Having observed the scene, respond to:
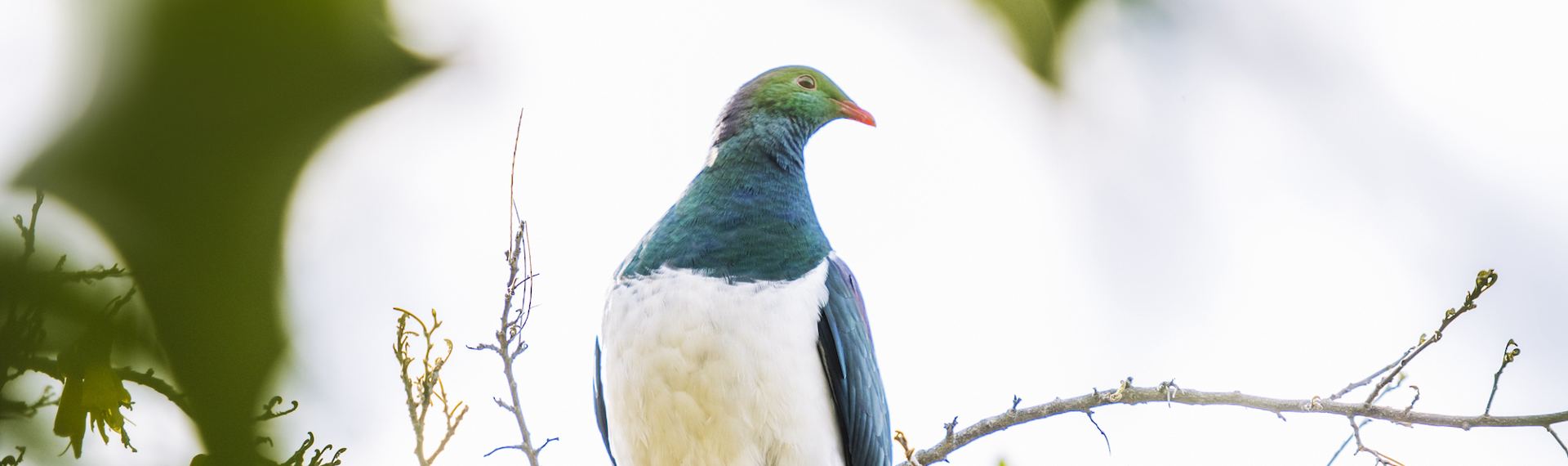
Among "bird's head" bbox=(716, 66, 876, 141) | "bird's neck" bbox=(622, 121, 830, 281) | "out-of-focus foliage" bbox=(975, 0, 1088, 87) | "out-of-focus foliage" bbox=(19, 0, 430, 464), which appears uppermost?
"bird's head" bbox=(716, 66, 876, 141)

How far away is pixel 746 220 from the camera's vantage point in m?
2.76

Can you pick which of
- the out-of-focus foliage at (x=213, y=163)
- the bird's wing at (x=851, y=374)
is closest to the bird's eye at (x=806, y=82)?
the bird's wing at (x=851, y=374)

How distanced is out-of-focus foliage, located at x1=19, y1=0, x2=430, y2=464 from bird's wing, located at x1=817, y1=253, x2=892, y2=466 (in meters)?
2.09

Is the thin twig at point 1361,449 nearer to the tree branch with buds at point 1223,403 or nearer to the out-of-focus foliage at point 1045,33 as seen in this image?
the tree branch with buds at point 1223,403

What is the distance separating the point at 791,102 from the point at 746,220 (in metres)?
0.67

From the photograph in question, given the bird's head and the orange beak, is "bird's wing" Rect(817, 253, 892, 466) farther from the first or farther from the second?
the orange beak

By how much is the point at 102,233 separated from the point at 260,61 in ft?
0.53

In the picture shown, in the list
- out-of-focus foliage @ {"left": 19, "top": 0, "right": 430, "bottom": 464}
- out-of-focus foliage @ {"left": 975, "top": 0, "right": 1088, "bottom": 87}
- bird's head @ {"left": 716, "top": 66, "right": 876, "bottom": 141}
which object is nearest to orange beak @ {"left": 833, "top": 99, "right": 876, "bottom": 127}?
bird's head @ {"left": 716, "top": 66, "right": 876, "bottom": 141}

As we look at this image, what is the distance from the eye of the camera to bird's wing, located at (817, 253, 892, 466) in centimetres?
270

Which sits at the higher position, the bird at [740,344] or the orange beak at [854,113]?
the orange beak at [854,113]

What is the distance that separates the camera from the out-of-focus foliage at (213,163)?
53 cm

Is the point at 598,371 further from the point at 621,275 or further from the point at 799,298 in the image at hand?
the point at 799,298

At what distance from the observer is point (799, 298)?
2.61 meters

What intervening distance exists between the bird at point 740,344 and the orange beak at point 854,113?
63 cm
